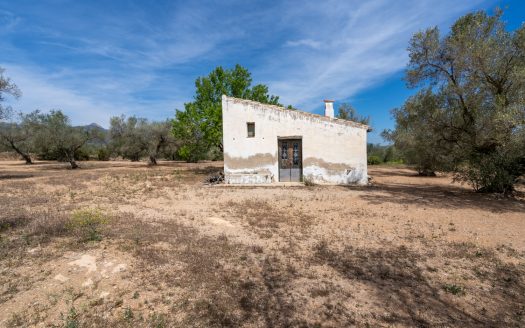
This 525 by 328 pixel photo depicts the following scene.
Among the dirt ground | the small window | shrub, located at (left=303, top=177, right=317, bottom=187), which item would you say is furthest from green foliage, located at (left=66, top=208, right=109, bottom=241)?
shrub, located at (left=303, top=177, right=317, bottom=187)

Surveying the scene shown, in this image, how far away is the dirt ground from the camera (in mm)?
3281

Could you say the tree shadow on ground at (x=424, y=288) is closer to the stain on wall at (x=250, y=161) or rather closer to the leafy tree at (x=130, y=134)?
the stain on wall at (x=250, y=161)

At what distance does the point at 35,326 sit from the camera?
3004 millimetres

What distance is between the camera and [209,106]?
18.5 meters

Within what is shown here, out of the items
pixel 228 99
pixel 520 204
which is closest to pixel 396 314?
pixel 520 204

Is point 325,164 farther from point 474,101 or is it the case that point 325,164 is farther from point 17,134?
point 17,134

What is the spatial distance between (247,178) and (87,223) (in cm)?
864

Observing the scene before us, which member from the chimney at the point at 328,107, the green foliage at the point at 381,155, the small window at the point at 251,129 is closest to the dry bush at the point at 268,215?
the small window at the point at 251,129

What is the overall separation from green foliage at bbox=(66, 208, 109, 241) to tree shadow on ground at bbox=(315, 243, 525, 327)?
5.04m

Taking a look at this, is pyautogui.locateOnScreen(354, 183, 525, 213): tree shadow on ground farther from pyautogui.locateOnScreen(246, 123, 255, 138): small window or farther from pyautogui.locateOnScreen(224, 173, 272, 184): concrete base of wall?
pyautogui.locateOnScreen(246, 123, 255, 138): small window

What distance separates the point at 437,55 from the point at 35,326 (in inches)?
557

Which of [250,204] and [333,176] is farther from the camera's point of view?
[333,176]

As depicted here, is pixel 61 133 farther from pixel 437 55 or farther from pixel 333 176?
pixel 437 55

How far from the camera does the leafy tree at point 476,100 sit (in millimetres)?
8906
